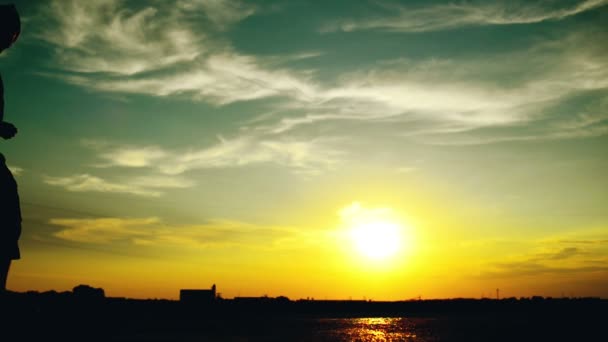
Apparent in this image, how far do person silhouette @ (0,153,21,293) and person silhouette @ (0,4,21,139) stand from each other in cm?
34

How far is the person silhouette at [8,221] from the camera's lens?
13.3 ft

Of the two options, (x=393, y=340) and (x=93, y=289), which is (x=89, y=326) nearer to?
(x=93, y=289)

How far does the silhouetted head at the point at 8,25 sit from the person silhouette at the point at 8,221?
1.01 meters

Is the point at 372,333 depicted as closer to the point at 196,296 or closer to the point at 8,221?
the point at 8,221

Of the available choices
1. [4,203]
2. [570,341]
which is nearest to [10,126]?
[4,203]

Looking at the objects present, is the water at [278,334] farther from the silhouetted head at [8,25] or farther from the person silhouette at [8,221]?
the silhouetted head at [8,25]

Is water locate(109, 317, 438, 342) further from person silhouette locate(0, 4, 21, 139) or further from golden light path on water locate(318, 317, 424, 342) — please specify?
person silhouette locate(0, 4, 21, 139)

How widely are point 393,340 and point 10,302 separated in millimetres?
25568

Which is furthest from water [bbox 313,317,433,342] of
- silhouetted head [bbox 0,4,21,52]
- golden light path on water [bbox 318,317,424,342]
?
silhouetted head [bbox 0,4,21,52]

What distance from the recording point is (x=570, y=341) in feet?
89.9

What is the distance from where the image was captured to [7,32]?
4109mm

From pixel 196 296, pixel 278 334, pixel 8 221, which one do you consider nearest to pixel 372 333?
pixel 278 334

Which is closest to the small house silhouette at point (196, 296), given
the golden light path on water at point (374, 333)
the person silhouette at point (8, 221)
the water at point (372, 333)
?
Answer: the water at point (372, 333)

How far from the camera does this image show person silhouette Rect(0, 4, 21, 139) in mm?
4039
